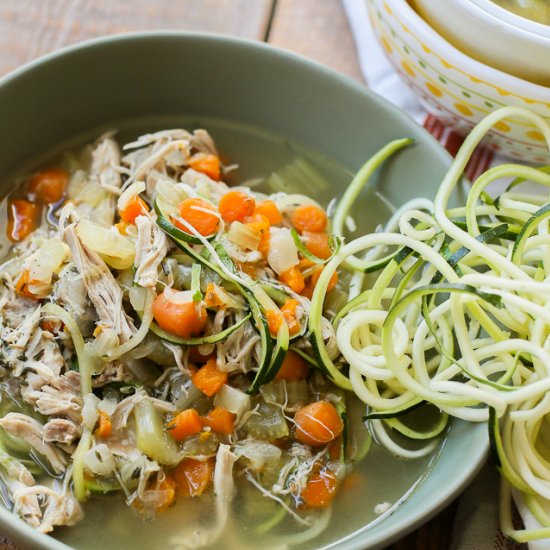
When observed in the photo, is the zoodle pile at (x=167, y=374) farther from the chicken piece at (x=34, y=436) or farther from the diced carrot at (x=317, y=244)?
the diced carrot at (x=317, y=244)

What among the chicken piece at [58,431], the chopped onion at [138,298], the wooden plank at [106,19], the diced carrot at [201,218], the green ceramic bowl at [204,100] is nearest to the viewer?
the chicken piece at [58,431]

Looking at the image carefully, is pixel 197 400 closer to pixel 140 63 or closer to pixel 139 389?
pixel 139 389

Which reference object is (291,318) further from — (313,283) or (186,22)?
(186,22)

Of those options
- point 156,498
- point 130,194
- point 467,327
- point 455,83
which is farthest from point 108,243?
point 455,83

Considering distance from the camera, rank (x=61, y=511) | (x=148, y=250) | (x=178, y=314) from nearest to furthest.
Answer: (x=61, y=511)
(x=178, y=314)
(x=148, y=250)

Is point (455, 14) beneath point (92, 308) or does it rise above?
above

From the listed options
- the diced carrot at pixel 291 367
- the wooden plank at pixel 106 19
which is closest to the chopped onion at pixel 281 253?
the diced carrot at pixel 291 367

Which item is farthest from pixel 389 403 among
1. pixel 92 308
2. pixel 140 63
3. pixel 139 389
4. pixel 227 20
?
pixel 227 20
